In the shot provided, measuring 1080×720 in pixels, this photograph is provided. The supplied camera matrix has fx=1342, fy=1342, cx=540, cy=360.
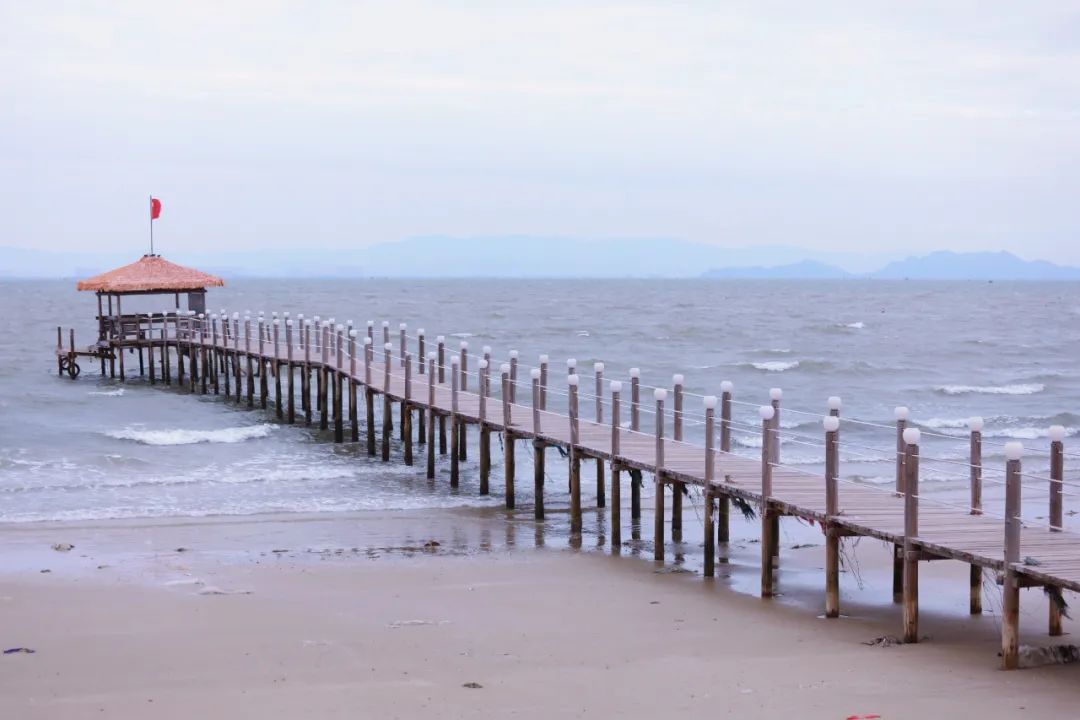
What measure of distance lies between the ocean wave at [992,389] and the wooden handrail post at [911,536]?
28371 millimetres

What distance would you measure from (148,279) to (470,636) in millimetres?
27474

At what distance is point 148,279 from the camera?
3675 cm

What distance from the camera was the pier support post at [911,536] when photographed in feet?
35.6

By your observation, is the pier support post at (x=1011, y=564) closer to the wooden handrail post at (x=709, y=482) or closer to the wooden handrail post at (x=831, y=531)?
the wooden handrail post at (x=831, y=531)

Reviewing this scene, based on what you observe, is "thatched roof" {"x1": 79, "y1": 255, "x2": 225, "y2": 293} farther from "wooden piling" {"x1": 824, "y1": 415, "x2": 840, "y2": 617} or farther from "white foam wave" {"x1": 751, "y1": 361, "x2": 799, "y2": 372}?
"wooden piling" {"x1": 824, "y1": 415, "x2": 840, "y2": 617}

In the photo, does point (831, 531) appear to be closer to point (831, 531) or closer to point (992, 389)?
point (831, 531)

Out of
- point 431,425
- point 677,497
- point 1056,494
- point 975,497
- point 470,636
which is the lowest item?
point 470,636

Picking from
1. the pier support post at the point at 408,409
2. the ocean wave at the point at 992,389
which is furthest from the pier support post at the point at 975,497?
the ocean wave at the point at 992,389

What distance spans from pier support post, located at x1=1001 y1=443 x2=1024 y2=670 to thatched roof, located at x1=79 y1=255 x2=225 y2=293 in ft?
98.8

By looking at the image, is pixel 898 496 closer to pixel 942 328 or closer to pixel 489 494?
pixel 489 494

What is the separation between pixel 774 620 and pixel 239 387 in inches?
919

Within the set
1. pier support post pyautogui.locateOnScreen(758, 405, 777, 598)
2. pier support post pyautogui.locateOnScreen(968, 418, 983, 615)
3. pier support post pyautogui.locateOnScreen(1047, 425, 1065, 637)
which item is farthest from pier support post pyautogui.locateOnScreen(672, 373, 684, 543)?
pier support post pyautogui.locateOnScreen(1047, 425, 1065, 637)

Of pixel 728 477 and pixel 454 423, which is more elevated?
pixel 728 477

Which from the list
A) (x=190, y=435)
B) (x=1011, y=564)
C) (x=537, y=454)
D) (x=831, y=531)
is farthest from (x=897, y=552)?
(x=190, y=435)
